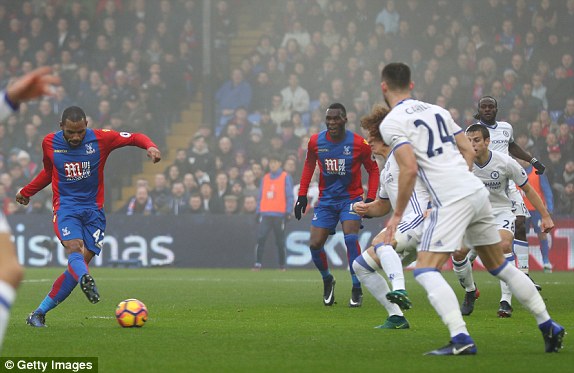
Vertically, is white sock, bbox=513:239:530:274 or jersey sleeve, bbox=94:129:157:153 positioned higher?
jersey sleeve, bbox=94:129:157:153

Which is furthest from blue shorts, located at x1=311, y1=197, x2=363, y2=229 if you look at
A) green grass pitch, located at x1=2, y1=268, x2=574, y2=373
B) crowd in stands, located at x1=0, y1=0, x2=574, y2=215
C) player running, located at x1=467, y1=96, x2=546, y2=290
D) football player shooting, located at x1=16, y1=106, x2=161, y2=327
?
crowd in stands, located at x1=0, y1=0, x2=574, y2=215

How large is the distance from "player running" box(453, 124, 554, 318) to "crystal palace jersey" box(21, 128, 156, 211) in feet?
11.6

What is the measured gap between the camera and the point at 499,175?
11250mm

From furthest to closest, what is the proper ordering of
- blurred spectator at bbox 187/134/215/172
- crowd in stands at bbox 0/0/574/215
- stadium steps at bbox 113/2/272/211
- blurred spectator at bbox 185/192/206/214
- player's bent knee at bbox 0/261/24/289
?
stadium steps at bbox 113/2/272/211
blurred spectator at bbox 187/134/215/172
crowd in stands at bbox 0/0/574/215
blurred spectator at bbox 185/192/206/214
player's bent knee at bbox 0/261/24/289

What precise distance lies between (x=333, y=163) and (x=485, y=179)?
223 centimetres

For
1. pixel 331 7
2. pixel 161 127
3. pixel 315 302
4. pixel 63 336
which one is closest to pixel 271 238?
pixel 161 127

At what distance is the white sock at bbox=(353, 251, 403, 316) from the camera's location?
30.8 ft

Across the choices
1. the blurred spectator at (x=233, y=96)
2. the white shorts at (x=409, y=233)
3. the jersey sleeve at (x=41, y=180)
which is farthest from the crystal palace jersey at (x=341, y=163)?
the blurred spectator at (x=233, y=96)

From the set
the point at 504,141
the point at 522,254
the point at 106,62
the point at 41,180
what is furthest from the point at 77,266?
the point at 106,62

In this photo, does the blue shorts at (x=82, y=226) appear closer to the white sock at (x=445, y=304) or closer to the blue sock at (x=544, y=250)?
the white sock at (x=445, y=304)

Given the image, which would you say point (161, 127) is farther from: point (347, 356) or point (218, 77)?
point (347, 356)

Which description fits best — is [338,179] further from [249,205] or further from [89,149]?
[249,205]

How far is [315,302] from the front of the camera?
42.5ft

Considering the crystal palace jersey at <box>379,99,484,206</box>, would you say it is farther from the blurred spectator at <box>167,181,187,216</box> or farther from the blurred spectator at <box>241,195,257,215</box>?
the blurred spectator at <box>167,181,187,216</box>
